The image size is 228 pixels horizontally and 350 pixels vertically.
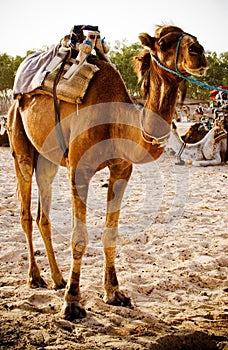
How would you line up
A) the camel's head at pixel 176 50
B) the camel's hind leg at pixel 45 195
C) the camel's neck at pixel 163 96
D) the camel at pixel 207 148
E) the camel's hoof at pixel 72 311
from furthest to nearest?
the camel at pixel 207 148 < the camel's hind leg at pixel 45 195 < the camel's hoof at pixel 72 311 < the camel's neck at pixel 163 96 < the camel's head at pixel 176 50

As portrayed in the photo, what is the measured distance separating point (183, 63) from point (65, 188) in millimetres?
6385

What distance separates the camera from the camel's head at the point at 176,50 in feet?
9.48

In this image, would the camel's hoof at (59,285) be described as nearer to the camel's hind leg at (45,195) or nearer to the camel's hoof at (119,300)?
the camel's hind leg at (45,195)

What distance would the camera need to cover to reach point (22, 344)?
9.16 feet

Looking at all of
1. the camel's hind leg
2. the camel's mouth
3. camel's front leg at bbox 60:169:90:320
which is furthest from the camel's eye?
the camel's hind leg

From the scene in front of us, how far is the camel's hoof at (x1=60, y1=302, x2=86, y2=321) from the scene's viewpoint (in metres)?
3.44

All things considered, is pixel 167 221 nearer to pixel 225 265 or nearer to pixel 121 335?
pixel 225 265

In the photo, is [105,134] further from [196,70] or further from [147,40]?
[196,70]

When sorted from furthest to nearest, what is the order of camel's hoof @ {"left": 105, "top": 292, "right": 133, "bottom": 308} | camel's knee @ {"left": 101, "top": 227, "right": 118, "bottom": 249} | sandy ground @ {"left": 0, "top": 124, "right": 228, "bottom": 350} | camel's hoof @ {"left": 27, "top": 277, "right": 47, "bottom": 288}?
camel's hoof @ {"left": 27, "top": 277, "right": 47, "bottom": 288} < camel's knee @ {"left": 101, "top": 227, "right": 118, "bottom": 249} < camel's hoof @ {"left": 105, "top": 292, "right": 133, "bottom": 308} < sandy ground @ {"left": 0, "top": 124, "right": 228, "bottom": 350}

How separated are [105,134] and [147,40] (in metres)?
0.80

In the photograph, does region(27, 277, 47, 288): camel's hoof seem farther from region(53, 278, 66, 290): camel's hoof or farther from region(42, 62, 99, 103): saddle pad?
region(42, 62, 99, 103): saddle pad

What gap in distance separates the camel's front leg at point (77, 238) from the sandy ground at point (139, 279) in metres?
0.11

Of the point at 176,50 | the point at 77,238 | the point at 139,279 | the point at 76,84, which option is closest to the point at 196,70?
the point at 176,50

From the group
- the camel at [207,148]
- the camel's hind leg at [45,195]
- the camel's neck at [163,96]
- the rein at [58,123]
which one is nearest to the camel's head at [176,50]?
the camel's neck at [163,96]
